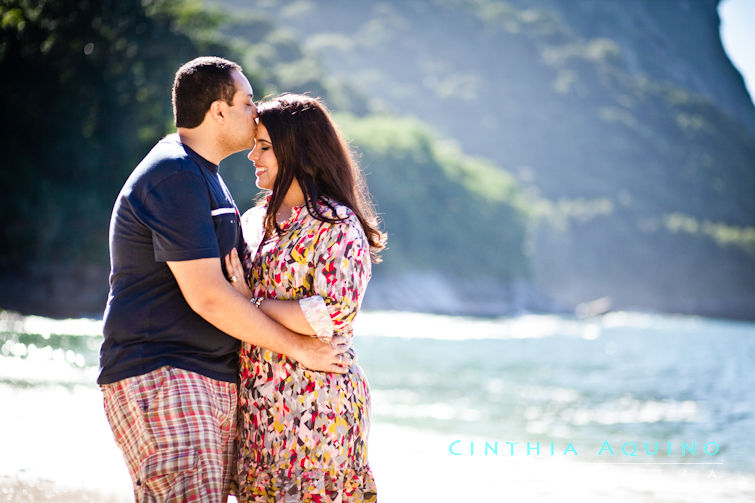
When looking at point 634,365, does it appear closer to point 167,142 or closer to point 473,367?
point 473,367

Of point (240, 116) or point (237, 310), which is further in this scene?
point (240, 116)

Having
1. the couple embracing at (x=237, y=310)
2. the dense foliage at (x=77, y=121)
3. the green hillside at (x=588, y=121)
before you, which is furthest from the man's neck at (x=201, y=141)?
the green hillside at (x=588, y=121)

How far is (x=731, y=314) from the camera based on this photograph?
401 feet

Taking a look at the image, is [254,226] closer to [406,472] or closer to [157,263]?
[157,263]

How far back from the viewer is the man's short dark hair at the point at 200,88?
3.11 metres

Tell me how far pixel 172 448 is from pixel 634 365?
3034cm

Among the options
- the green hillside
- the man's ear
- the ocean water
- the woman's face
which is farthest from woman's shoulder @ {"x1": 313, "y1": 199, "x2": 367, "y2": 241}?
the green hillside

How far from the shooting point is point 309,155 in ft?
10.7

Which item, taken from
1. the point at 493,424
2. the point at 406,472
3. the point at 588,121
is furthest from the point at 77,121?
the point at 588,121

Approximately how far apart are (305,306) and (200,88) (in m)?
0.86

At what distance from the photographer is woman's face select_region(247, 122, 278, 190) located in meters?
3.29

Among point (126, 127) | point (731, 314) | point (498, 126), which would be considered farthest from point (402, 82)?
point (126, 127)

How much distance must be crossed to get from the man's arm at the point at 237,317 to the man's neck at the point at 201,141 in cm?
45

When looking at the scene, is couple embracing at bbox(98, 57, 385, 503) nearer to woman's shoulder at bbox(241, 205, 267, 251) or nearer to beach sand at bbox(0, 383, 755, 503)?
woman's shoulder at bbox(241, 205, 267, 251)
